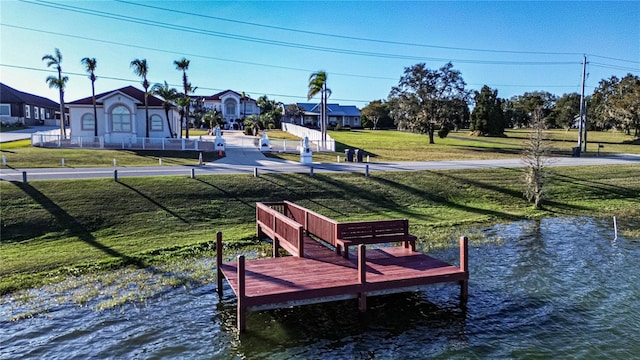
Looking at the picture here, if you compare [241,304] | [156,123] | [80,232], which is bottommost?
[241,304]

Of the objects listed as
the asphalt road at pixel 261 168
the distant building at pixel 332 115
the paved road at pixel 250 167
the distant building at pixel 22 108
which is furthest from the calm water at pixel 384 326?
the distant building at pixel 332 115

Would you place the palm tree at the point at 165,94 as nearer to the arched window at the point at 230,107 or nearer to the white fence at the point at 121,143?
the white fence at the point at 121,143

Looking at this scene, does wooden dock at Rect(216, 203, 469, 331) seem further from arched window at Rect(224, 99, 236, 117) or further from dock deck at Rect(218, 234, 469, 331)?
arched window at Rect(224, 99, 236, 117)

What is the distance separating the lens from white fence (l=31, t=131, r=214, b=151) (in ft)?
125

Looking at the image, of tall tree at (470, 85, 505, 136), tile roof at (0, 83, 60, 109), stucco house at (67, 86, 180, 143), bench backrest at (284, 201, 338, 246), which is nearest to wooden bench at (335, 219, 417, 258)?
bench backrest at (284, 201, 338, 246)

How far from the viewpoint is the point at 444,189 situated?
26.5 metres

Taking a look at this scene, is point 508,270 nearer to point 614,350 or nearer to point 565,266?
point 565,266

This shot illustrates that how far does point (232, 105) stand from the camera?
277 ft

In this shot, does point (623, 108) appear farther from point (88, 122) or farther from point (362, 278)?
point (362, 278)

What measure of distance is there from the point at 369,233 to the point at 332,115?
257 feet

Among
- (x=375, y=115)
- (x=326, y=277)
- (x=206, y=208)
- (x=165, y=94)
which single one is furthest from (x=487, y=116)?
(x=326, y=277)

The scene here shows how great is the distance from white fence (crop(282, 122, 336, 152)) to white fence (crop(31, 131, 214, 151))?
10.1m

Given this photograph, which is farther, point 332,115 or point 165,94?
point 332,115

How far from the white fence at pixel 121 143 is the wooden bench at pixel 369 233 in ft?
87.2
